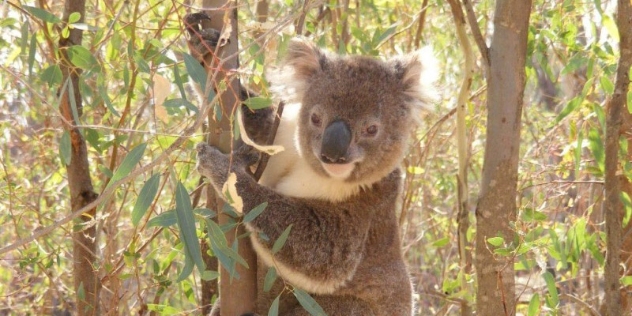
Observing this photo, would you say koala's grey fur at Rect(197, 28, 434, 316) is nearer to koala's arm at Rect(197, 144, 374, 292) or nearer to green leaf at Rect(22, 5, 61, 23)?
koala's arm at Rect(197, 144, 374, 292)

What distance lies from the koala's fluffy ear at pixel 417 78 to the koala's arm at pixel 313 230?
54cm

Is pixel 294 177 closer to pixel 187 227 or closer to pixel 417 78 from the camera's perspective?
pixel 417 78

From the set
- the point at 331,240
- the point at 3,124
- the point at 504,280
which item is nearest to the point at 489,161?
the point at 504,280

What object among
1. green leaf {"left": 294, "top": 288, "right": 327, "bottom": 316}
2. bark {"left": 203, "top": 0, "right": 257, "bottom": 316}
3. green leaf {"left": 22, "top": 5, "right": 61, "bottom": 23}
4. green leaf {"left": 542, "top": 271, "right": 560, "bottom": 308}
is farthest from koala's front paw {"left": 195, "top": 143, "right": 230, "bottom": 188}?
green leaf {"left": 542, "top": 271, "right": 560, "bottom": 308}

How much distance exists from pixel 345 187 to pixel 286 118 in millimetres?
509

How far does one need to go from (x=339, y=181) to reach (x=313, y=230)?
0.25m

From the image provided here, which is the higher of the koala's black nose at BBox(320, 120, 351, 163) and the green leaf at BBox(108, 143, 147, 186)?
the koala's black nose at BBox(320, 120, 351, 163)

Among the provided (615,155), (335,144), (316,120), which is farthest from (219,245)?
(615,155)

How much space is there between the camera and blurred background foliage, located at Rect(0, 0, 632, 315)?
282 centimetres

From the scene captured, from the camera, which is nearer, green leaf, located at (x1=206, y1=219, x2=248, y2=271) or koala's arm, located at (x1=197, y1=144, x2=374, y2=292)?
green leaf, located at (x1=206, y1=219, x2=248, y2=271)

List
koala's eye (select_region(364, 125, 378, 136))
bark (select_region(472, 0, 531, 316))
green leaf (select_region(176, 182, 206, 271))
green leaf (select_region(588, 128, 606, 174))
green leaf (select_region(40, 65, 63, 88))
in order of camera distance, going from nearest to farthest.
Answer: green leaf (select_region(176, 182, 206, 271)) < green leaf (select_region(40, 65, 63, 88)) < bark (select_region(472, 0, 531, 316)) < koala's eye (select_region(364, 125, 378, 136)) < green leaf (select_region(588, 128, 606, 174))

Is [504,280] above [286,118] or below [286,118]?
below

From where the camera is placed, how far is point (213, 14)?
106 inches

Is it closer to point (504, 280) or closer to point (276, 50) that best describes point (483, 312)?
point (504, 280)
